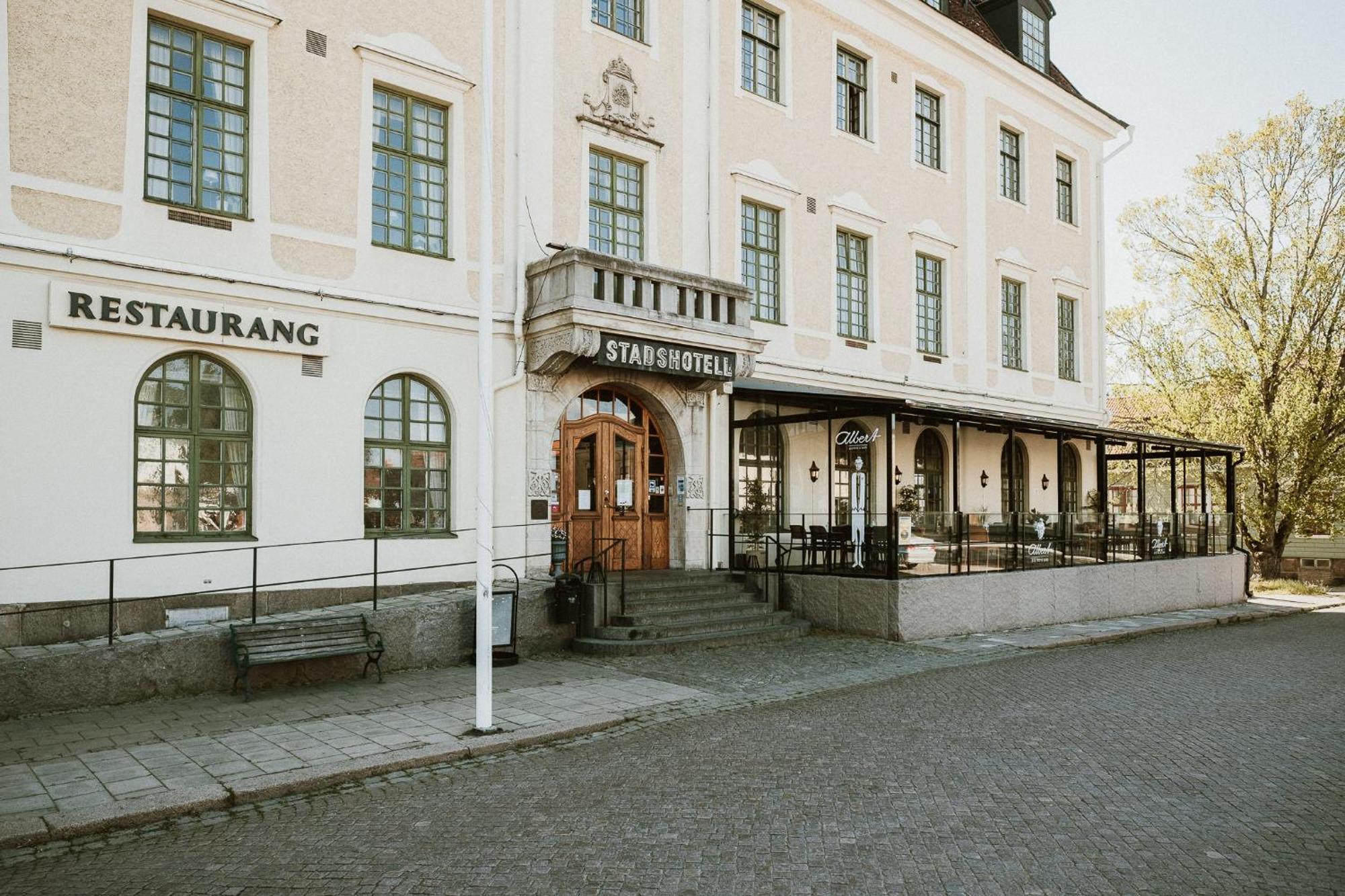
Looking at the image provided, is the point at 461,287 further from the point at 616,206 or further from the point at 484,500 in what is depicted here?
the point at 484,500

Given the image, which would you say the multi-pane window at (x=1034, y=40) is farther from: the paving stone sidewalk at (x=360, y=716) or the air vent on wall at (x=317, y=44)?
the air vent on wall at (x=317, y=44)

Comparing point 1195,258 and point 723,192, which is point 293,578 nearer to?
point 723,192

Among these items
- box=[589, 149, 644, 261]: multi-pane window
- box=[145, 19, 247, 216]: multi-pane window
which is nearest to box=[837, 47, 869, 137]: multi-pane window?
box=[589, 149, 644, 261]: multi-pane window

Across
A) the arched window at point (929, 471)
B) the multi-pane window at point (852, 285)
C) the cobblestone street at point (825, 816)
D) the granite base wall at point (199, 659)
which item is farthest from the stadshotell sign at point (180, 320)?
the arched window at point (929, 471)

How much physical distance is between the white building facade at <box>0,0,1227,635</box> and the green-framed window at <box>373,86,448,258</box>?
0.04m

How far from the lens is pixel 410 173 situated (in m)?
13.5

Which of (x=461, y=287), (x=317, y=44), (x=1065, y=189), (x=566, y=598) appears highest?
(x=1065, y=189)

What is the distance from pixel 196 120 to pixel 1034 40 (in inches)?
843

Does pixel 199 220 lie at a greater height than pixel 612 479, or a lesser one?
greater

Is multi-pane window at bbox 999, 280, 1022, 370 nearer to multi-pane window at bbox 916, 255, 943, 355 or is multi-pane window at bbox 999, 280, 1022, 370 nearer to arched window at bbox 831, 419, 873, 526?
multi-pane window at bbox 916, 255, 943, 355

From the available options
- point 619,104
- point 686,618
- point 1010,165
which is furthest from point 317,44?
point 1010,165

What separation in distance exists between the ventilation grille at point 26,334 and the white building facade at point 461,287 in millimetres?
28

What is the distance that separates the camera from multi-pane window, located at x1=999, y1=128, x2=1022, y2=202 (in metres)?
24.3

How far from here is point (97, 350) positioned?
1070cm
